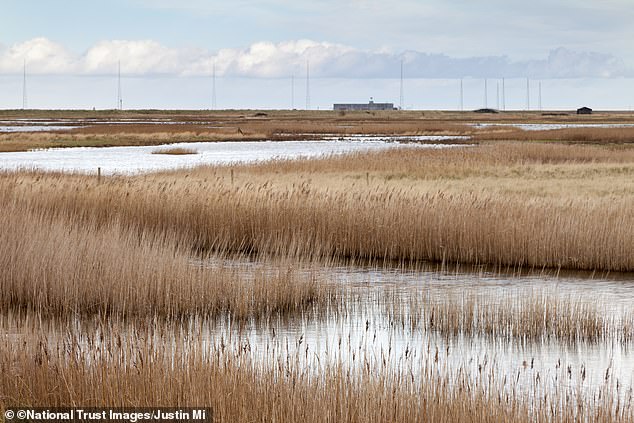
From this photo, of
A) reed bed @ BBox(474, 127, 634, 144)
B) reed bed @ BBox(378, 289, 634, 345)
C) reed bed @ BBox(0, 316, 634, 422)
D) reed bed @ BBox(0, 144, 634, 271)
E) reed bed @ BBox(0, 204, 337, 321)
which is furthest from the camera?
reed bed @ BBox(474, 127, 634, 144)

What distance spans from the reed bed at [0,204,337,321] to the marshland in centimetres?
4

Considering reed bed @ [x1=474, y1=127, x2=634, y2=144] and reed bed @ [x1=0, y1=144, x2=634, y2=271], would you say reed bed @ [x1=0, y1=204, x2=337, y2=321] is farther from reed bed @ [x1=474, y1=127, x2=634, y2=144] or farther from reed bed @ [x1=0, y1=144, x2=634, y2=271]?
reed bed @ [x1=474, y1=127, x2=634, y2=144]

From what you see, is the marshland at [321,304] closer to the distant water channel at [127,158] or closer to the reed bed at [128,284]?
the reed bed at [128,284]

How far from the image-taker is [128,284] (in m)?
14.2

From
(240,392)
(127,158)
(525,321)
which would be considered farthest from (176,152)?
(240,392)

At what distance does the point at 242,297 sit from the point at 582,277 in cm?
766

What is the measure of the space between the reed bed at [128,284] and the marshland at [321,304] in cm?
4

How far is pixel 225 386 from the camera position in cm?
823

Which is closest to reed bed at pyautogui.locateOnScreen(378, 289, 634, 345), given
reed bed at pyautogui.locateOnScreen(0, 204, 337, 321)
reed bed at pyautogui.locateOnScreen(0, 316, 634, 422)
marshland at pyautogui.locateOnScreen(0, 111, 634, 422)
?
marshland at pyautogui.locateOnScreen(0, 111, 634, 422)

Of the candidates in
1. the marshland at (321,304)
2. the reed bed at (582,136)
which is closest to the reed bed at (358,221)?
the marshland at (321,304)

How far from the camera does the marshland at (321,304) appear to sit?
27.3 feet

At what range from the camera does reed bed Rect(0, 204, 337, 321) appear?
14023mm

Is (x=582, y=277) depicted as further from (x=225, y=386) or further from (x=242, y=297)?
(x=225, y=386)

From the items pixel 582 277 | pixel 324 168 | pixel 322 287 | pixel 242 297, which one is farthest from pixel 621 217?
pixel 324 168
